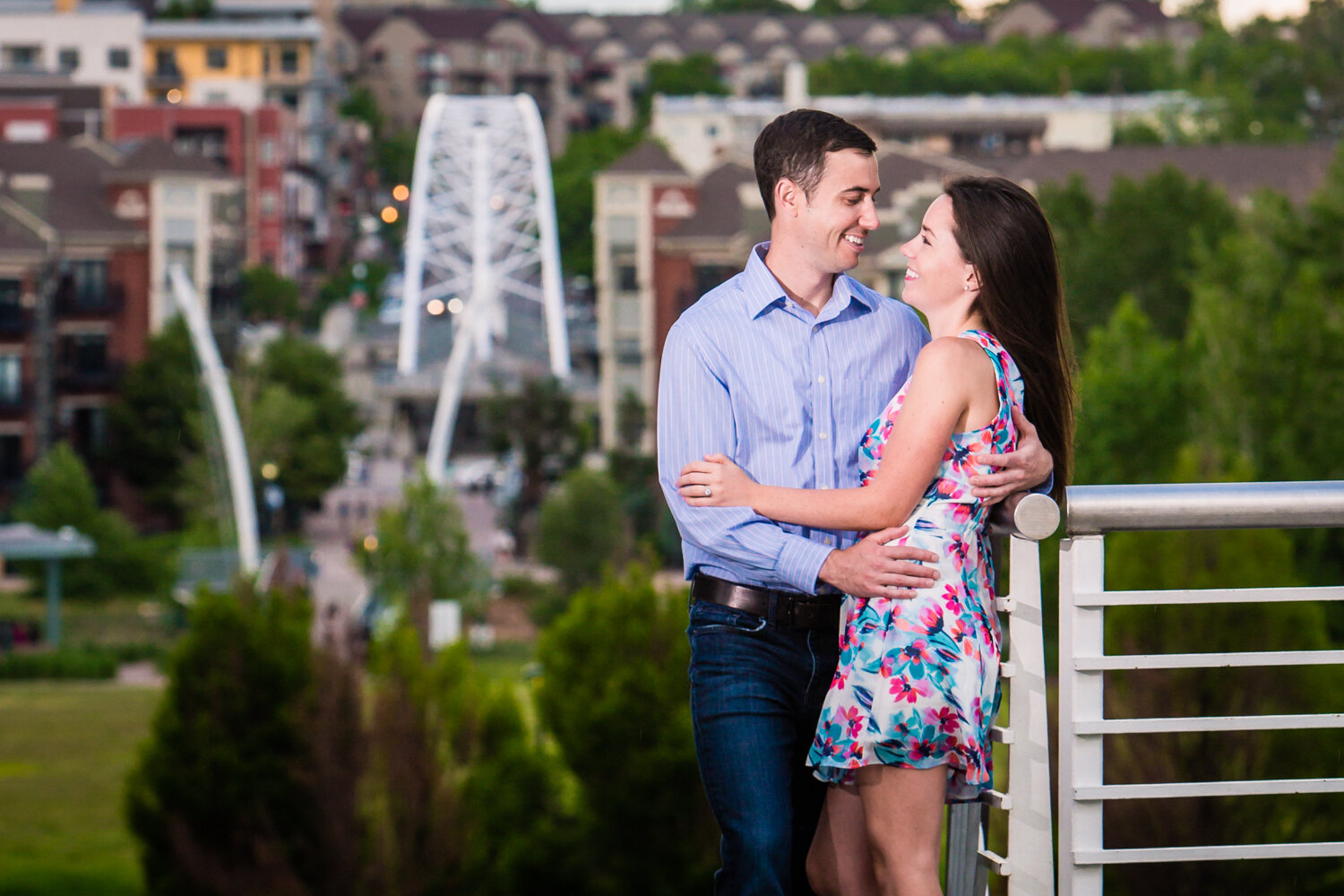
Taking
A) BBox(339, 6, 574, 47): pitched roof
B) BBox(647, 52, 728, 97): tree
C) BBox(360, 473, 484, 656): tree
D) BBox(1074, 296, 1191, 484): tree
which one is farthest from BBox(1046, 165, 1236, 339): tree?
BBox(339, 6, 574, 47): pitched roof

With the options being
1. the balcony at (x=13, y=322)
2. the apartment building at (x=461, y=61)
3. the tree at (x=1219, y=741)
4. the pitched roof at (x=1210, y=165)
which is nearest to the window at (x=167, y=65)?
the apartment building at (x=461, y=61)

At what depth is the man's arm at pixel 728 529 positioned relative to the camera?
3.19 meters

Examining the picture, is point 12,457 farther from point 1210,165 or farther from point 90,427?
point 1210,165

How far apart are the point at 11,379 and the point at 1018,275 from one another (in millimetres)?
46419

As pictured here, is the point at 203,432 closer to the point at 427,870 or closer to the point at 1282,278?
the point at 1282,278

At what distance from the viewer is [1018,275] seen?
11.0 ft

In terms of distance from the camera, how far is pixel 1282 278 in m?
31.8

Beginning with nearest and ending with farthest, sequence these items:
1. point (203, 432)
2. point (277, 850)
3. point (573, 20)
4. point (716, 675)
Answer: point (716, 675)
point (277, 850)
point (203, 432)
point (573, 20)

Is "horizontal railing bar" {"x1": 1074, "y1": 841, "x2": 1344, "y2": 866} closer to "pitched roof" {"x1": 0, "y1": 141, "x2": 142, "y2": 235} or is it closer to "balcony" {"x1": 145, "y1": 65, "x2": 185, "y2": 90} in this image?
"pitched roof" {"x1": 0, "y1": 141, "x2": 142, "y2": 235}

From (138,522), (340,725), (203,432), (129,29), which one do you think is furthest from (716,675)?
(129,29)

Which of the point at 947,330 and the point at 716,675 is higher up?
the point at 947,330

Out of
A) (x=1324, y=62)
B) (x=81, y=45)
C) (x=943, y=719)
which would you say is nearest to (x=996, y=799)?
(x=943, y=719)

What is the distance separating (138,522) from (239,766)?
109 feet

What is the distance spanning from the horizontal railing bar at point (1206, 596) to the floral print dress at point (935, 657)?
0.21 metres
